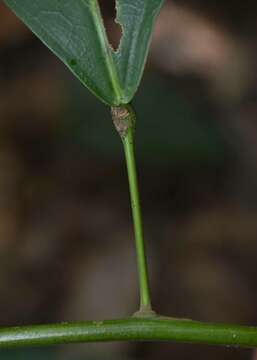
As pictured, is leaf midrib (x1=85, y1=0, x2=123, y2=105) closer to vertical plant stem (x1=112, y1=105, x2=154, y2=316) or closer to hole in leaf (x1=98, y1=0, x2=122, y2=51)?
vertical plant stem (x1=112, y1=105, x2=154, y2=316)

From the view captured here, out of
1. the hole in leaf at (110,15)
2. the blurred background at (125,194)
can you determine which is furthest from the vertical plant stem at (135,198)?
the hole in leaf at (110,15)

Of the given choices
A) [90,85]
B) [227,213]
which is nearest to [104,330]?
[90,85]

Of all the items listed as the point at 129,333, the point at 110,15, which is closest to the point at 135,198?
the point at 129,333

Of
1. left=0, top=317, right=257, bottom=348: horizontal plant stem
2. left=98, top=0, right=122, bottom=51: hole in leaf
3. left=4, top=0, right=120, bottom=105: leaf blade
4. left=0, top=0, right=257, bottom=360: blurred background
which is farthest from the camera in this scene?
left=98, top=0, right=122, bottom=51: hole in leaf

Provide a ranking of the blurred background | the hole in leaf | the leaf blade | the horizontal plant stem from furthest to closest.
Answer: the hole in leaf < the blurred background < the leaf blade < the horizontal plant stem

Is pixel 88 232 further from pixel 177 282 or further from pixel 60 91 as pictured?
pixel 60 91

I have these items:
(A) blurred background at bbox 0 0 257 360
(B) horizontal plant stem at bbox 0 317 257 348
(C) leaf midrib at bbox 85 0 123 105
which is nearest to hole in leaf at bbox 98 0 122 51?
(A) blurred background at bbox 0 0 257 360
